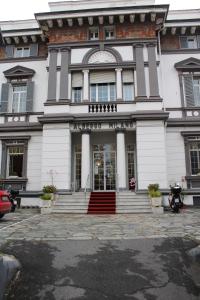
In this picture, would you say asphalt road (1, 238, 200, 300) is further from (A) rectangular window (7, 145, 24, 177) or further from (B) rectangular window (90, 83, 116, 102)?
(B) rectangular window (90, 83, 116, 102)

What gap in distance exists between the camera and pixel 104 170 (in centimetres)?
1563

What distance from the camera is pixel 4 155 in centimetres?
1595

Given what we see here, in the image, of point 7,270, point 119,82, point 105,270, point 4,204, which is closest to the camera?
point 7,270

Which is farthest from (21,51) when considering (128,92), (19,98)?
(128,92)

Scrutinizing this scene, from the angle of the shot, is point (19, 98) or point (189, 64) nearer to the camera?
point (189, 64)

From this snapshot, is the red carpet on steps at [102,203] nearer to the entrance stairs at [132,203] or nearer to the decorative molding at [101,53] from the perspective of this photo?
the entrance stairs at [132,203]

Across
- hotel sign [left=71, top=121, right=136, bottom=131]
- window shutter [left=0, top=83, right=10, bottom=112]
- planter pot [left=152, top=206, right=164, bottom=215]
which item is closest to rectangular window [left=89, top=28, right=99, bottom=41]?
hotel sign [left=71, top=121, right=136, bottom=131]

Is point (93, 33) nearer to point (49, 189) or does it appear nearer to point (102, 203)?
point (49, 189)

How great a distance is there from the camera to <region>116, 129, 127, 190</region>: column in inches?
550

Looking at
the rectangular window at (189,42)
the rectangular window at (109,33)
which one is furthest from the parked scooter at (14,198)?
the rectangular window at (189,42)

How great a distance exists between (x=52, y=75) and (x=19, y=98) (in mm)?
2882

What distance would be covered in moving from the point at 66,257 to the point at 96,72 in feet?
41.9

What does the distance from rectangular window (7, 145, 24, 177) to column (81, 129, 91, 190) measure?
4.00m

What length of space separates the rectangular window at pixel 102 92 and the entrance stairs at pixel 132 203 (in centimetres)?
566
